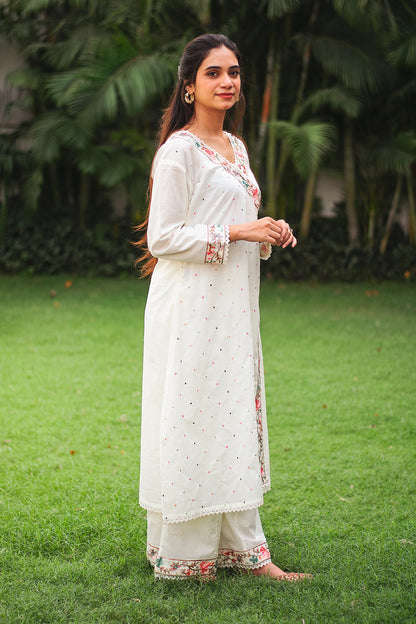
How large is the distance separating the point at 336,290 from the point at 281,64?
3.40 m

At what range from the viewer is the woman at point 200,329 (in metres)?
2.61

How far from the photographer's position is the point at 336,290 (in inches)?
392

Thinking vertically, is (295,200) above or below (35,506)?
above

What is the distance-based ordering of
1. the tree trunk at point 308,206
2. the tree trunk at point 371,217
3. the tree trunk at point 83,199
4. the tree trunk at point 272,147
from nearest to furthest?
1. the tree trunk at point 272,147
2. the tree trunk at point 371,217
3. the tree trunk at point 308,206
4. the tree trunk at point 83,199

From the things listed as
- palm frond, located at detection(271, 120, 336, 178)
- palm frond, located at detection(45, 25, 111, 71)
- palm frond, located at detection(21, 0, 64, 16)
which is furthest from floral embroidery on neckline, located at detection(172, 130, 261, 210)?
palm frond, located at detection(21, 0, 64, 16)

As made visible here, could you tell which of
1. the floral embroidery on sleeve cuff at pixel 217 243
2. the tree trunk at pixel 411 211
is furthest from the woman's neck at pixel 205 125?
the tree trunk at pixel 411 211

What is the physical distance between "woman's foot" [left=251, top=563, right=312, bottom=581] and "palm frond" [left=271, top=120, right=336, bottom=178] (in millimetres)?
7048

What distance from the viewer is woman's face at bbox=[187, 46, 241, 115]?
2639 millimetres

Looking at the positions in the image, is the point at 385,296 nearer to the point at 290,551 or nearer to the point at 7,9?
the point at 290,551

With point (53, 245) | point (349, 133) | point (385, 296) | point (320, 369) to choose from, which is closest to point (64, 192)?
point (53, 245)

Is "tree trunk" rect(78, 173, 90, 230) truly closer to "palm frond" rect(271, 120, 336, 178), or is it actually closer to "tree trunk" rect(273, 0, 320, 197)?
"tree trunk" rect(273, 0, 320, 197)

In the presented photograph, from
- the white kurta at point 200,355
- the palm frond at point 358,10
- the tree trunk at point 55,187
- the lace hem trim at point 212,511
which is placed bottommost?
the lace hem trim at point 212,511

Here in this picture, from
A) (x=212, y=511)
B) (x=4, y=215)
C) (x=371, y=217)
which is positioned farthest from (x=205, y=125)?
(x=4, y=215)

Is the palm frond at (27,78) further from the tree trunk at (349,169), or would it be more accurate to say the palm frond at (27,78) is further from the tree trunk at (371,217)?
the tree trunk at (371,217)
